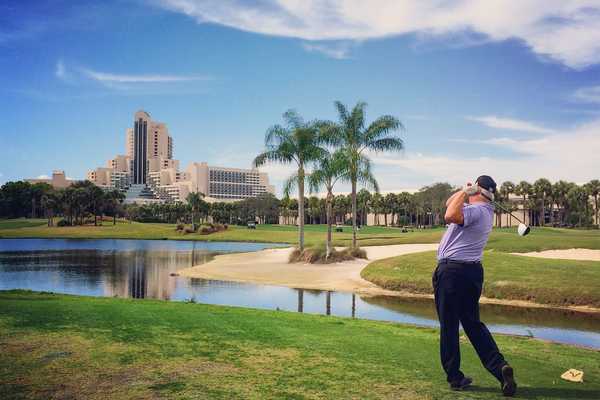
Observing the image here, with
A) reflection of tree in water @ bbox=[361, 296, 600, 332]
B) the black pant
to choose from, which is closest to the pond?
reflection of tree in water @ bbox=[361, 296, 600, 332]

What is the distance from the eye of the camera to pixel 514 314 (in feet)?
60.6

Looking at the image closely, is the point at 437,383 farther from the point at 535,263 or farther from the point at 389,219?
the point at 389,219

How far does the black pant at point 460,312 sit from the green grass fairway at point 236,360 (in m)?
0.36

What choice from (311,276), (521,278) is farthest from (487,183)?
(311,276)

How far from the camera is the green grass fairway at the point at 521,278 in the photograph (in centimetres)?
2067

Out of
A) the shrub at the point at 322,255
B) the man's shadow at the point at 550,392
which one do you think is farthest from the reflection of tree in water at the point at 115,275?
the man's shadow at the point at 550,392

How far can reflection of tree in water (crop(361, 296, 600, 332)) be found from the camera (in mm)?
16703

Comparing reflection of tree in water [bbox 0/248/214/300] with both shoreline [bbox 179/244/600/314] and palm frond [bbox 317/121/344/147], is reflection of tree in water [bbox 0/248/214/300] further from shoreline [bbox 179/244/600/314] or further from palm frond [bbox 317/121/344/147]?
palm frond [bbox 317/121/344/147]

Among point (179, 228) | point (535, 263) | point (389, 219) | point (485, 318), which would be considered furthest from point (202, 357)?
point (389, 219)

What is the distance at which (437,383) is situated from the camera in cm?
697

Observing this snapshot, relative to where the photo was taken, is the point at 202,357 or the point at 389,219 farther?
the point at 389,219

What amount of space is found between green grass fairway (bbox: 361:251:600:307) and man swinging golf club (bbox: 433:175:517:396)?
1555cm

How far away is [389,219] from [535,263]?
157038 mm

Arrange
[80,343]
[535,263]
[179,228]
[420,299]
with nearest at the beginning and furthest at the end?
[80,343]
[420,299]
[535,263]
[179,228]
